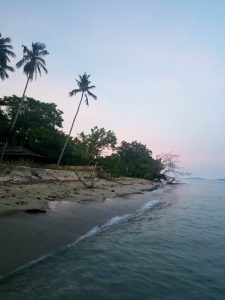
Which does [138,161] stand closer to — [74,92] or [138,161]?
[138,161]

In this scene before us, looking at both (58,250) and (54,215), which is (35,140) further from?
(58,250)

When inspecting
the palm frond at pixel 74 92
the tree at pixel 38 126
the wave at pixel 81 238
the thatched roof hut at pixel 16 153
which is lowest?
the wave at pixel 81 238

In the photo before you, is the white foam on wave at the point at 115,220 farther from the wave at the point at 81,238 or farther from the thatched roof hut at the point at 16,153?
the thatched roof hut at the point at 16,153

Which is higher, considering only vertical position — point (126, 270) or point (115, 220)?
point (115, 220)

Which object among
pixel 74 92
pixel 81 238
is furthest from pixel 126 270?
pixel 74 92

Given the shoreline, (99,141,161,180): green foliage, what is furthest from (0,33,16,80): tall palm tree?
(99,141,161,180): green foliage

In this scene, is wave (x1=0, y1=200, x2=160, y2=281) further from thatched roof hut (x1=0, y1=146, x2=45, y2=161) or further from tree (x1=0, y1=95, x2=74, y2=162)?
tree (x1=0, y1=95, x2=74, y2=162)

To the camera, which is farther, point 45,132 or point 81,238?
point 45,132

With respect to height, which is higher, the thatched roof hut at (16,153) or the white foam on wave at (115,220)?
the thatched roof hut at (16,153)

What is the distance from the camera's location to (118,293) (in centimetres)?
558

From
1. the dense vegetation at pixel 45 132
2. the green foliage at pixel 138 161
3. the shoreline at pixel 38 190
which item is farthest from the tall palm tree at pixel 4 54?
the green foliage at pixel 138 161

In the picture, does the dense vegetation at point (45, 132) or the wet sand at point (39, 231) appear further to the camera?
the dense vegetation at point (45, 132)

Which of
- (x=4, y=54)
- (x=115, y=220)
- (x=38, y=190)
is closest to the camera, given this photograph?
(x=115, y=220)

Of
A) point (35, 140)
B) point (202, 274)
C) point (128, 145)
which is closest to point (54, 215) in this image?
point (202, 274)
